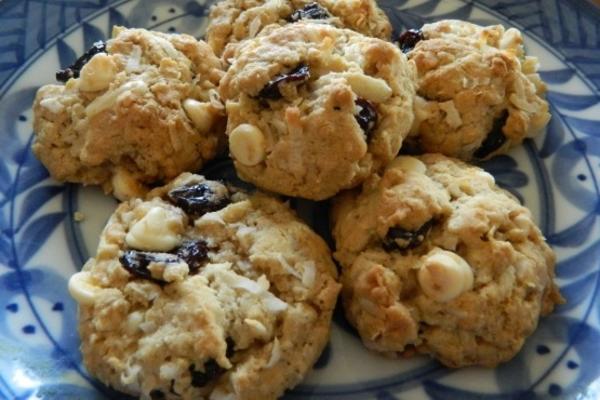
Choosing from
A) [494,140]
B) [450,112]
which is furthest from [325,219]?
[494,140]

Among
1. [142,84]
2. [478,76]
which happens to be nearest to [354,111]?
[478,76]

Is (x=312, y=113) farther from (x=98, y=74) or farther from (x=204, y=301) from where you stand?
(x=98, y=74)

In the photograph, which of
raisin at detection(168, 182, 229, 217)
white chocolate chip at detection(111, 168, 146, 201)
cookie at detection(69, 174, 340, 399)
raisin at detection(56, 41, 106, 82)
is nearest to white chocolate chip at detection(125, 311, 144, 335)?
cookie at detection(69, 174, 340, 399)

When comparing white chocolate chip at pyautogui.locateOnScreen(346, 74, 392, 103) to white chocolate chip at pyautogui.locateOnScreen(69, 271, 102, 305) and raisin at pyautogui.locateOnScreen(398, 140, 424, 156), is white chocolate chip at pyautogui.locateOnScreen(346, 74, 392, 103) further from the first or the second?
white chocolate chip at pyautogui.locateOnScreen(69, 271, 102, 305)

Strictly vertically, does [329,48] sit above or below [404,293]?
above

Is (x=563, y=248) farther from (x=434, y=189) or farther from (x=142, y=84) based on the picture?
(x=142, y=84)

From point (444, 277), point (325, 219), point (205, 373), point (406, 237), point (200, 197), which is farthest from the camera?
point (325, 219)

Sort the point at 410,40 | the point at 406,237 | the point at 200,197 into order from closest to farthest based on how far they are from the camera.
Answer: the point at 406,237
the point at 200,197
the point at 410,40
